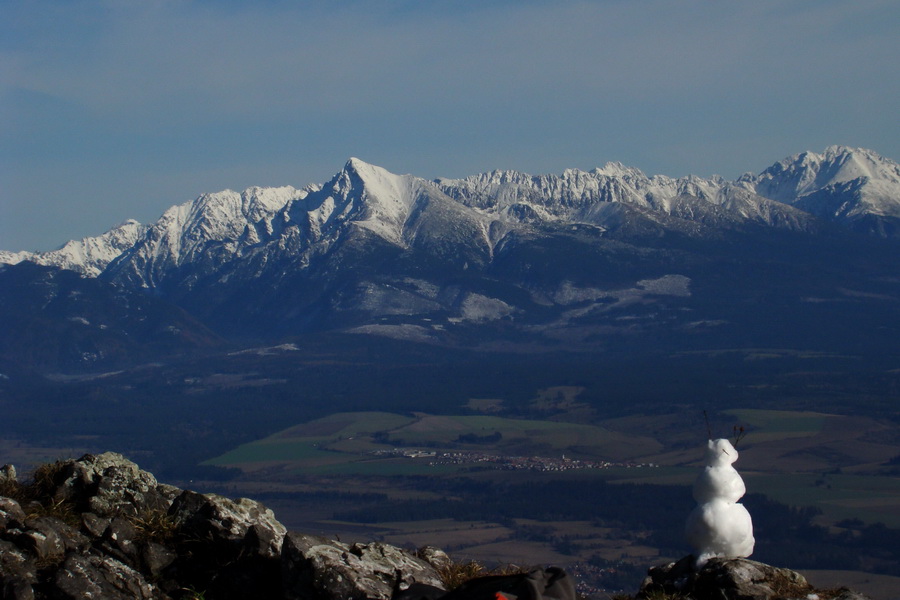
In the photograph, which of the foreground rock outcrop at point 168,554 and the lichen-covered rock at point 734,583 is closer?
the lichen-covered rock at point 734,583

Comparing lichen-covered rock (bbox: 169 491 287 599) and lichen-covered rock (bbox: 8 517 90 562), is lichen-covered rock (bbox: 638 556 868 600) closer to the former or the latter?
lichen-covered rock (bbox: 169 491 287 599)

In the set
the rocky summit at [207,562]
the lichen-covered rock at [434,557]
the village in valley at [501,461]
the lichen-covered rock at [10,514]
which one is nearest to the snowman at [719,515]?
the rocky summit at [207,562]

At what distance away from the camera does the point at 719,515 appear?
630 inches

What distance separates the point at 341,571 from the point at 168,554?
3.29 meters

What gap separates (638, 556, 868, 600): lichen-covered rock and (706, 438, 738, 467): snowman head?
57.5 inches

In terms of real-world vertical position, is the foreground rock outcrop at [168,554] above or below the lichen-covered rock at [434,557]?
above

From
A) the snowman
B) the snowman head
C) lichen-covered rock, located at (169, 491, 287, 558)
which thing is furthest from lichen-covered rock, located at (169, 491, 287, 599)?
the snowman head

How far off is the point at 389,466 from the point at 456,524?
4784 cm

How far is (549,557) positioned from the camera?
10075 centimetres

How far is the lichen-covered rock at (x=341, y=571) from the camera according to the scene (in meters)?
15.4

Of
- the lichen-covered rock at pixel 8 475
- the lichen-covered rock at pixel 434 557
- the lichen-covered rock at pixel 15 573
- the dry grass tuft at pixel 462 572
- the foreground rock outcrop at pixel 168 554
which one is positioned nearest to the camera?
the lichen-covered rock at pixel 15 573

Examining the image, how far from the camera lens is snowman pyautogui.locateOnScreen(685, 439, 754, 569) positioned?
16031 mm

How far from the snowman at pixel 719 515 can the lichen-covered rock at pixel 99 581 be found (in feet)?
27.6

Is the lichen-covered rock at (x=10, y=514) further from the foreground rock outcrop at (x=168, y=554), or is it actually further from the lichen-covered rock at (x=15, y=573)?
the lichen-covered rock at (x=15, y=573)
